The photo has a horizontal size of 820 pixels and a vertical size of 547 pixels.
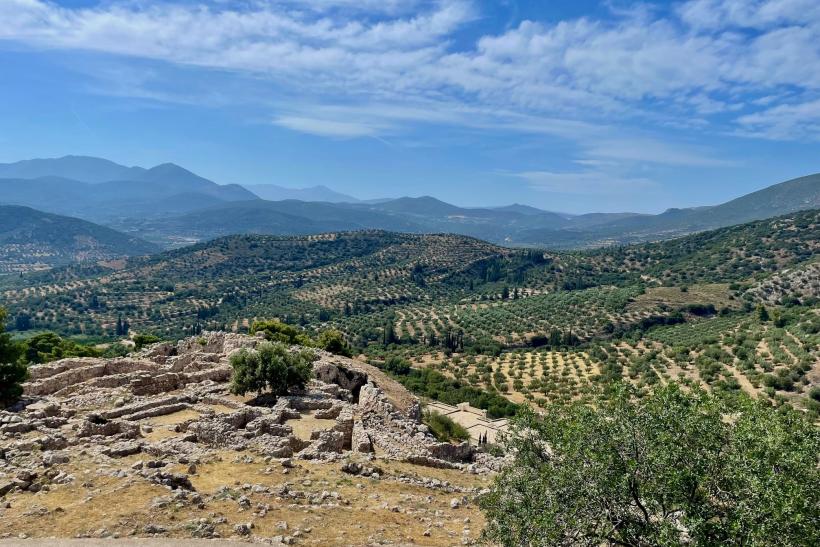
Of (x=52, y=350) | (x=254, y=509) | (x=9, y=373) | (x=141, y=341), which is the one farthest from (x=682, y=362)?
(x=52, y=350)

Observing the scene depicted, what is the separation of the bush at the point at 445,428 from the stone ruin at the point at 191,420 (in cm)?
183

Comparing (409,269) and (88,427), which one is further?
(409,269)

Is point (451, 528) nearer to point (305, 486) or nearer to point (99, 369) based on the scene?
point (305, 486)

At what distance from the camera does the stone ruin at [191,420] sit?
20688 mm

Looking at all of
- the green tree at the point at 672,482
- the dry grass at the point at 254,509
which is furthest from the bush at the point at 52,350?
the green tree at the point at 672,482

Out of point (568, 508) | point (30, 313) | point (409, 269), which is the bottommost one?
point (30, 313)

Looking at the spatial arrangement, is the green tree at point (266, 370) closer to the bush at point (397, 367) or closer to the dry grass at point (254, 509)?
the dry grass at point (254, 509)

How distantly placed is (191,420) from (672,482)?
2135 centimetres

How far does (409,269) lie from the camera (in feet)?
619

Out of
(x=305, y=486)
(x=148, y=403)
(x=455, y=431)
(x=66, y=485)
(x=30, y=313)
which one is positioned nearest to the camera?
(x=66, y=485)

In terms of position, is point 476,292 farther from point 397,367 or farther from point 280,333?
point 280,333

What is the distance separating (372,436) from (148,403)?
39.7ft

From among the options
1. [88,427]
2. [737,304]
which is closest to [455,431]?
[88,427]

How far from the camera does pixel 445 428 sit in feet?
114
